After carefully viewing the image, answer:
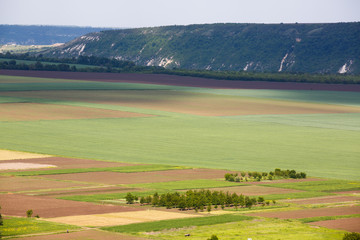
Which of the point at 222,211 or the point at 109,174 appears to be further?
the point at 109,174

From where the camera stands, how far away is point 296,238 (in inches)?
1638

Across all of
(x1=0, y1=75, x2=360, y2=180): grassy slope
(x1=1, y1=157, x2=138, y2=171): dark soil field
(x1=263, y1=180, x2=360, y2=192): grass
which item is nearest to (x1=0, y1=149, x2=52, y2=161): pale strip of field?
(x1=1, y1=157, x2=138, y2=171): dark soil field

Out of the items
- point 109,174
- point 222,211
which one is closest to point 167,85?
point 109,174

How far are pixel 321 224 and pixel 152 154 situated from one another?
3080cm

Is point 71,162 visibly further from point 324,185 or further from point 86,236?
Answer: point 86,236

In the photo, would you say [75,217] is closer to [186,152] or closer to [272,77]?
[186,152]

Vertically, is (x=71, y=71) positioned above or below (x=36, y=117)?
above

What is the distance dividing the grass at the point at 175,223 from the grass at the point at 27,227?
105 inches

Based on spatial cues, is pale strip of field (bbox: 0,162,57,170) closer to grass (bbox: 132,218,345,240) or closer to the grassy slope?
the grassy slope

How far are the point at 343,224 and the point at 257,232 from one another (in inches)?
229

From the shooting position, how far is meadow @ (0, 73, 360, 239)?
152 feet

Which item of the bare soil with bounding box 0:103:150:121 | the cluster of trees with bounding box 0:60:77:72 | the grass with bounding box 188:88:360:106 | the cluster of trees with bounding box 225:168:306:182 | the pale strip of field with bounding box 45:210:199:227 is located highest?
the cluster of trees with bounding box 0:60:77:72

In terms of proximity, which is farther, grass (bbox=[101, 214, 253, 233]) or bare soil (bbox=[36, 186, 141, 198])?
bare soil (bbox=[36, 186, 141, 198])

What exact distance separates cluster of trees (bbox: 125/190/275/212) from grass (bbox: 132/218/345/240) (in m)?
5.02
